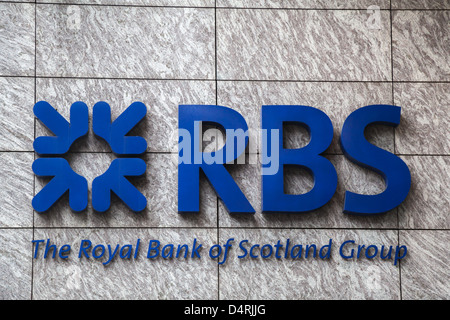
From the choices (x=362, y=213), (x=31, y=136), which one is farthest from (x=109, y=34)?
(x=362, y=213)

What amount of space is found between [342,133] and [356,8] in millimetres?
1149

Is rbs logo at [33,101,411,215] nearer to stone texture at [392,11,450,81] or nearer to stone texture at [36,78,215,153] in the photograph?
stone texture at [36,78,215,153]

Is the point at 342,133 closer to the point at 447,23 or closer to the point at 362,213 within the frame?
the point at 362,213

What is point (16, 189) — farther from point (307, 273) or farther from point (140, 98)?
point (307, 273)

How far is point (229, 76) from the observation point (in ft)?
15.7

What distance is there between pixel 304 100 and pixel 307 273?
145cm

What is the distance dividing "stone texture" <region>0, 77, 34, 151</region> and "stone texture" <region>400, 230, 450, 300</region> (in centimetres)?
322

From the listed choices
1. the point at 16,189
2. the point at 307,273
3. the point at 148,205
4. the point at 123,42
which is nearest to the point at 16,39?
the point at 123,42

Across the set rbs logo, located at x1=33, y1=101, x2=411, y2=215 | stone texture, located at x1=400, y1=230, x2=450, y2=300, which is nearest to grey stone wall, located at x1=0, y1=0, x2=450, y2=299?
stone texture, located at x1=400, y1=230, x2=450, y2=300

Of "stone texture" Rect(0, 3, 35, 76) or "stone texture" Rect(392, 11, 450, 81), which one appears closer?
"stone texture" Rect(0, 3, 35, 76)

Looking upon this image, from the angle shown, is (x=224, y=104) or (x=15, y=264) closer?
(x=15, y=264)

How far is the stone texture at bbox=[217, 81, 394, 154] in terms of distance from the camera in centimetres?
477

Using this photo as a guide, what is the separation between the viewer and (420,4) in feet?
16.3

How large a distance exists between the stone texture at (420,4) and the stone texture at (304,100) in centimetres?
82
